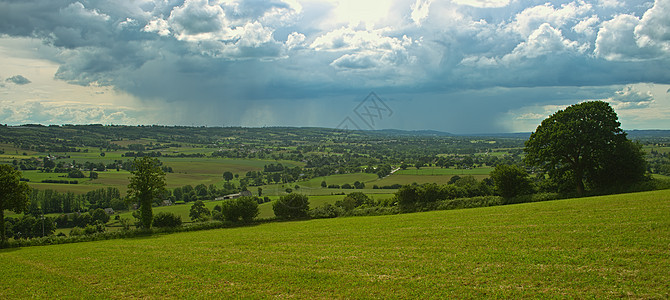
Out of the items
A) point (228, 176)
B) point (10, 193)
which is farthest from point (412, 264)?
point (228, 176)

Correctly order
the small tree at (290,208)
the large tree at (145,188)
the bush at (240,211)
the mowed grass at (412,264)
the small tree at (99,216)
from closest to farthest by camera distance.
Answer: the mowed grass at (412,264) → the large tree at (145,188) → the bush at (240,211) → the small tree at (290,208) → the small tree at (99,216)

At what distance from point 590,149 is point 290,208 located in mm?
34519

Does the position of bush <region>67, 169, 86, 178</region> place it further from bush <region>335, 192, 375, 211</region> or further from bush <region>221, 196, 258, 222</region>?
bush <region>335, 192, 375, 211</region>

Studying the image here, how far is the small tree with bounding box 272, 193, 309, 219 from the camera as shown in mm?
44906

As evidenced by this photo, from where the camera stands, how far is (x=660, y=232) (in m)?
15.8

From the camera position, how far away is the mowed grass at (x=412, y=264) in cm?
1212

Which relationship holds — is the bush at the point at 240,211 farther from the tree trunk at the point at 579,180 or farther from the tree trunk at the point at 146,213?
the tree trunk at the point at 579,180

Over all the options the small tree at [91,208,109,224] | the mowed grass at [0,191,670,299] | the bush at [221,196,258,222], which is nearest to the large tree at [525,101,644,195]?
the mowed grass at [0,191,670,299]

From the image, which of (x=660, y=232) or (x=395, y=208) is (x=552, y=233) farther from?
(x=395, y=208)

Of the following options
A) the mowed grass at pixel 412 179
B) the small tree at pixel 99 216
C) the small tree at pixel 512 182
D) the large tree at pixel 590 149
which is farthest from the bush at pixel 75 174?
the large tree at pixel 590 149

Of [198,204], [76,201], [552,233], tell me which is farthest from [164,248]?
[76,201]

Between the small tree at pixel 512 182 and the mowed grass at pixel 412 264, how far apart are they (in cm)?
1418

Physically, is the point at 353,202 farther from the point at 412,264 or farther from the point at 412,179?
the point at 412,264

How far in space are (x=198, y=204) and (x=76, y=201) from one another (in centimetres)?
3072
